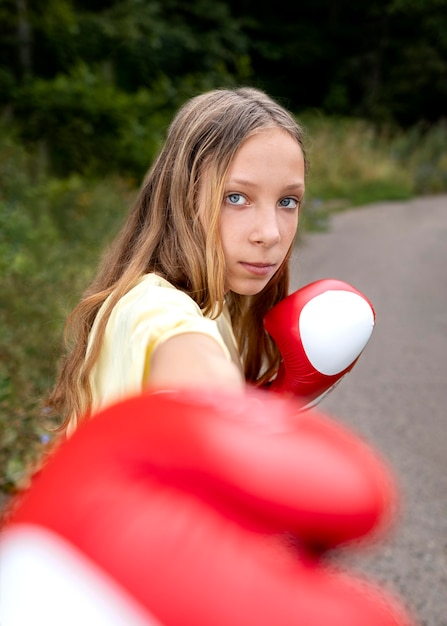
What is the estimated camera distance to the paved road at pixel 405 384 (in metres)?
2.46

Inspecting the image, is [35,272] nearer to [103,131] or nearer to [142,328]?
[142,328]

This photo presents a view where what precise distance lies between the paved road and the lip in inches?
28.3

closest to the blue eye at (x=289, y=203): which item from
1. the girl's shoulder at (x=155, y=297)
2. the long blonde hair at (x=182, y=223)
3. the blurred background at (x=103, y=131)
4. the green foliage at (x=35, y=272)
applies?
the long blonde hair at (x=182, y=223)

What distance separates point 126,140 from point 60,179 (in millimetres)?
846

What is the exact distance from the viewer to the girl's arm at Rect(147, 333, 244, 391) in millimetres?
783

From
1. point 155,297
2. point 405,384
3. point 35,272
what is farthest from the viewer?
point 405,384

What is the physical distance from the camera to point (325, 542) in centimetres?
53

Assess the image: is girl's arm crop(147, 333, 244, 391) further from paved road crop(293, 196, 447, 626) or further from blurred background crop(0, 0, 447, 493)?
paved road crop(293, 196, 447, 626)

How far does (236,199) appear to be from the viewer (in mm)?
1093

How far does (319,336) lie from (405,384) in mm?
3020

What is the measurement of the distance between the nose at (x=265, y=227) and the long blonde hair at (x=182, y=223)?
2.3 inches

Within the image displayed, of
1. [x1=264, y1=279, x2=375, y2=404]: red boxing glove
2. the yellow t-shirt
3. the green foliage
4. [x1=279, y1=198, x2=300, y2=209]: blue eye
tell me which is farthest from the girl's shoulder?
the green foliage

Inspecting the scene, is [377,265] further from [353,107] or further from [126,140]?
[353,107]

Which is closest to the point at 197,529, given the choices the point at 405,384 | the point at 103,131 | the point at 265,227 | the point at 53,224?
the point at 265,227
